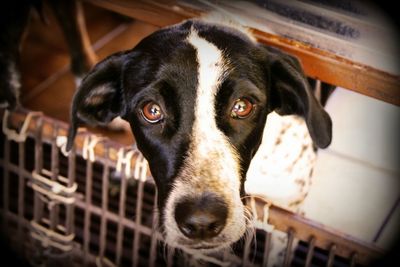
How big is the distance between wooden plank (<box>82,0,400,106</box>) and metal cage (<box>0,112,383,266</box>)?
0.36 metres

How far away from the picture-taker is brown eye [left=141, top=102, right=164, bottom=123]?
1.21m

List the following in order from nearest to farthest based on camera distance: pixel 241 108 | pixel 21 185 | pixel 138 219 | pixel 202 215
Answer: pixel 202 215
pixel 241 108
pixel 138 219
pixel 21 185

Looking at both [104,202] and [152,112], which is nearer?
[152,112]

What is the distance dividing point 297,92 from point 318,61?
4.3 inches

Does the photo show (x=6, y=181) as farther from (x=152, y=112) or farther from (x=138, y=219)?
(x=152, y=112)

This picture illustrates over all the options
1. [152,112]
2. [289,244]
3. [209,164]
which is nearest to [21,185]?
[152,112]

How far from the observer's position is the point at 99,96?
1.38 m

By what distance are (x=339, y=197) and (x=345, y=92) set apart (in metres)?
0.31

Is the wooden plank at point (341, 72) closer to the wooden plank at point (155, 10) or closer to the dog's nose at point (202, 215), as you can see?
the wooden plank at point (155, 10)

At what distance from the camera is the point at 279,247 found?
152 centimetres

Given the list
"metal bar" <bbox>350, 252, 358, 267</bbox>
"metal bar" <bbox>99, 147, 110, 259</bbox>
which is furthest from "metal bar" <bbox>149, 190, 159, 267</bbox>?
"metal bar" <bbox>350, 252, 358, 267</bbox>

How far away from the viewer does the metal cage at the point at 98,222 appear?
1.28m

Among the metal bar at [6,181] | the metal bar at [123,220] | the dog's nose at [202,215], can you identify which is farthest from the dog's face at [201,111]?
the metal bar at [6,181]

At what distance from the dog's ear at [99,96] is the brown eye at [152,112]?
0.16m
